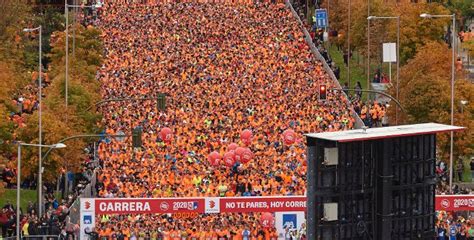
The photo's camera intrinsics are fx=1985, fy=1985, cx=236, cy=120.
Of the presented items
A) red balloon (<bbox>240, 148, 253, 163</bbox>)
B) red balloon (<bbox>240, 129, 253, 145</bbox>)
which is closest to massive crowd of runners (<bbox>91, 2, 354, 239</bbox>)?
red balloon (<bbox>240, 129, 253, 145</bbox>)

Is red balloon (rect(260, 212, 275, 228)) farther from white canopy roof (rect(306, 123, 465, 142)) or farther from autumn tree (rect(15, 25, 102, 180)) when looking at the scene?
white canopy roof (rect(306, 123, 465, 142))

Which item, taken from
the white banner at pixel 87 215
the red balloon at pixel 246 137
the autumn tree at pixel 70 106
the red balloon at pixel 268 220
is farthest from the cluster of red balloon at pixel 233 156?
the white banner at pixel 87 215

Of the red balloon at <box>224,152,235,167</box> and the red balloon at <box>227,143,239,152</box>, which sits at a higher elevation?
the red balloon at <box>227,143,239,152</box>

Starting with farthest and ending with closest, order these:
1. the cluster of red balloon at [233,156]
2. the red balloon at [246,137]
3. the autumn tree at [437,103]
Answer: the autumn tree at [437,103] < the red balloon at [246,137] < the cluster of red balloon at [233,156]

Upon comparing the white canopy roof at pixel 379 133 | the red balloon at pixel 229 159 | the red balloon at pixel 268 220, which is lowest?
the red balloon at pixel 268 220

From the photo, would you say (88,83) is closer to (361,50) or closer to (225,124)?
(225,124)

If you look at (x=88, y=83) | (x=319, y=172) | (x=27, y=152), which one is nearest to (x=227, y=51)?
(x=88, y=83)

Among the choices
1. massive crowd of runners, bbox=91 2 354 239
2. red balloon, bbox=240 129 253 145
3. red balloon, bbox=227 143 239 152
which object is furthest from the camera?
red balloon, bbox=240 129 253 145

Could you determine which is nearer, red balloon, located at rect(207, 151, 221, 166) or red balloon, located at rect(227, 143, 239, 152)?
red balloon, located at rect(207, 151, 221, 166)

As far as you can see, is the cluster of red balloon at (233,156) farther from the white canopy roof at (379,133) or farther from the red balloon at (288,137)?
the white canopy roof at (379,133)
